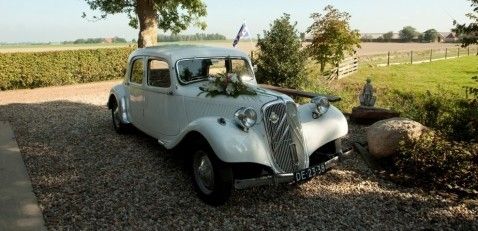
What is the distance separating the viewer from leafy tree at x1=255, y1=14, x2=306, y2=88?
1141 centimetres

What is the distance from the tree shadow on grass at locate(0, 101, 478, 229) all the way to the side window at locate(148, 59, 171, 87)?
4.10ft

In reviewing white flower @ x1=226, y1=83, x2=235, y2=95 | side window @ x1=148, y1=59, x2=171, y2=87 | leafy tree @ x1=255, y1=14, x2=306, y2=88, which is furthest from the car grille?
leafy tree @ x1=255, y1=14, x2=306, y2=88

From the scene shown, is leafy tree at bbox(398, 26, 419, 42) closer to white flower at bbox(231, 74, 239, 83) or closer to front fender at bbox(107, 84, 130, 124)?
front fender at bbox(107, 84, 130, 124)

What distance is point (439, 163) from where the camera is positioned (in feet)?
17.1

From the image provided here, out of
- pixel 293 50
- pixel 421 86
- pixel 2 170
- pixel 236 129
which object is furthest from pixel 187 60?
pixel 421 86

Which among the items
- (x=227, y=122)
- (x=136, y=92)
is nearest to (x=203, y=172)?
(x=227, y=122)

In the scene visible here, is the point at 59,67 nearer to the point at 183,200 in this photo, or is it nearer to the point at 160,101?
the point at 160,101

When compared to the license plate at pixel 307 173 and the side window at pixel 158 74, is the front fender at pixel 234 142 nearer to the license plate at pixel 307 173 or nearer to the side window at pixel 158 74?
the license plate at pixel 307 173

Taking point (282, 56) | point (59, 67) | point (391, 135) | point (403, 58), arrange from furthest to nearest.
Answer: point (403, 58)
point (59, 67)
point (282, 56)
point (391, 135)

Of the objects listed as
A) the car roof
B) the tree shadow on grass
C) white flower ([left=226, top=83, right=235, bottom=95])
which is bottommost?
the tree shadow on grass

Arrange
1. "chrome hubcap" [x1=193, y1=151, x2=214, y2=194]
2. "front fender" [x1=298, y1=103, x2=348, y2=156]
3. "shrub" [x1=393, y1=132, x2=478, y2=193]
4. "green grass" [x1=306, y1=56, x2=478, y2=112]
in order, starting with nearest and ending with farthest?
"chrome hubcap" [x1=193, y1=151, x2=214, y2=194] < "front fender" [x1=298, y1=103, x2=348, y2=156] < "shrub" [x1=393, y1=132, x2=478, y2=193] < "green grass" [x1=306, y1=56, x2=478, y2=112]

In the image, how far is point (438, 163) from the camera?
523 centimetres

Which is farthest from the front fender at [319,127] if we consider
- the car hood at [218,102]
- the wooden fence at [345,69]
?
the wooden fence at [345,69]

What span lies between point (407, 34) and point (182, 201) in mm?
98394
